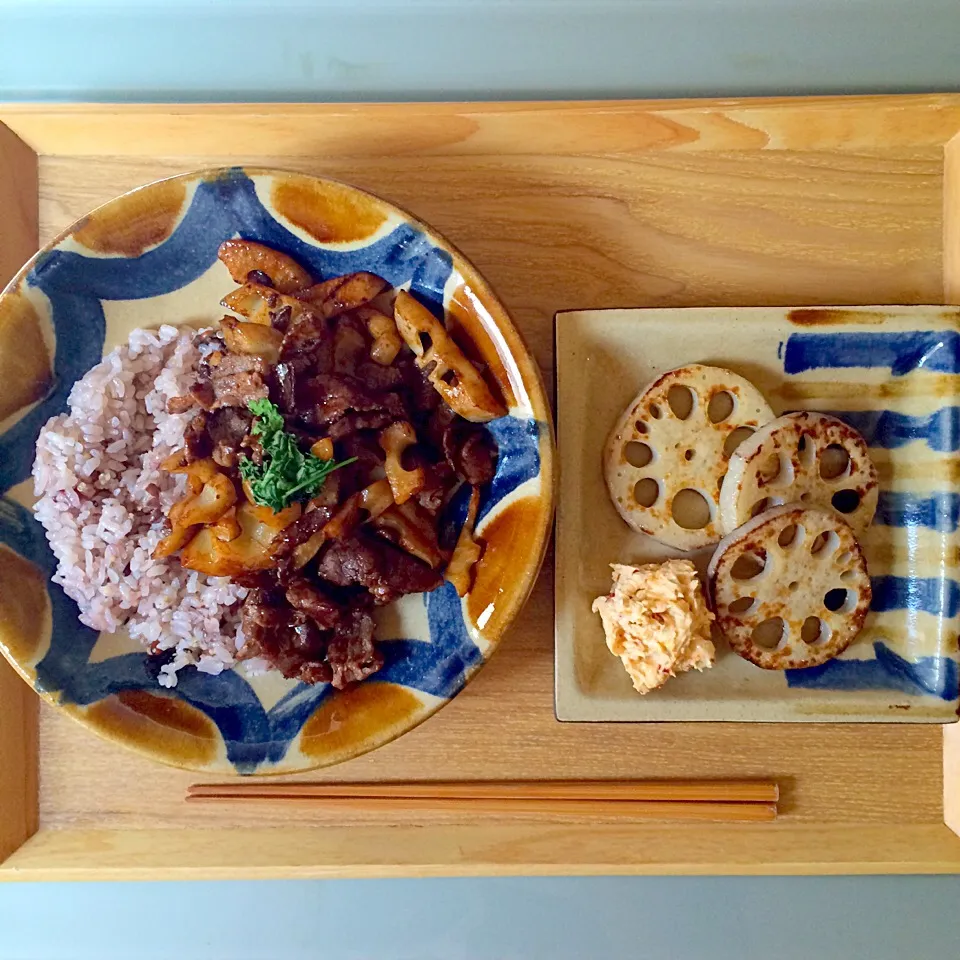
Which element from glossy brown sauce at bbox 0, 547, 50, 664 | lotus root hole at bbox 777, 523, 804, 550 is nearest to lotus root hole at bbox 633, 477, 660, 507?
lotus root hole at bbox 777, 523, 804, 550

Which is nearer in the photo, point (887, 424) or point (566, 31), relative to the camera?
point (887, 424)

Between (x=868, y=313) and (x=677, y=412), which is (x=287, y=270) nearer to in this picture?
(x=677, y=412)

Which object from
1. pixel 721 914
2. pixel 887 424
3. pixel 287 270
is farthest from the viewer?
pixel 721 914

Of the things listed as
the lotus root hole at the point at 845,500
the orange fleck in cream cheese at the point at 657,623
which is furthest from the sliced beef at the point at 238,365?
the lotus root hole at the point at 845,500

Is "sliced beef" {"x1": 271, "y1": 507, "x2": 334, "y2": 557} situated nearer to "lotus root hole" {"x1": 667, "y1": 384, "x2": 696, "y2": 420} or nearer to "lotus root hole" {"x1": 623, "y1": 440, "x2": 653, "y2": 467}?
"lotus root hole" {"x1": 623, "y1": 440, "x2": 653, "y2": 467}

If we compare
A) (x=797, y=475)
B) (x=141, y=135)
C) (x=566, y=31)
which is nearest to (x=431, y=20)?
(x=566, y=31)
